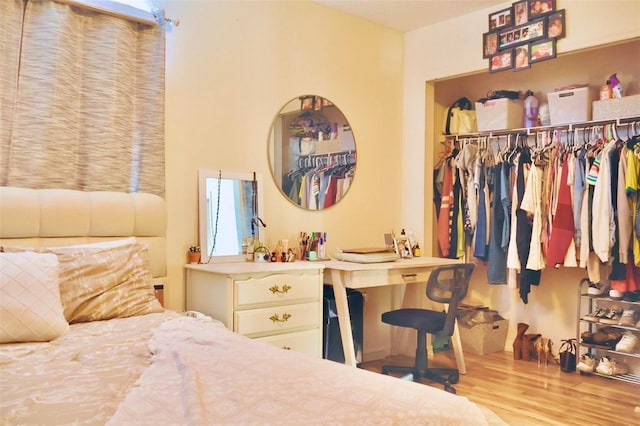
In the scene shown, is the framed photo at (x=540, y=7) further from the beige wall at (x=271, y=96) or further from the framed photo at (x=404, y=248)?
the framed photo at (x=404, y=248)

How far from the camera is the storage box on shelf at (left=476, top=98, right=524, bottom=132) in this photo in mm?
4328

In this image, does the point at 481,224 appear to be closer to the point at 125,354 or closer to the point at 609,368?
the point at 609,368

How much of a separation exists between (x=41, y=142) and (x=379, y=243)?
8.44ft

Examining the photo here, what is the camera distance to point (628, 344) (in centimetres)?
368

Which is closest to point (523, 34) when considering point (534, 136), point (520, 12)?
point (520, 12)

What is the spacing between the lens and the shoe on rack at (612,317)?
3.77 metres

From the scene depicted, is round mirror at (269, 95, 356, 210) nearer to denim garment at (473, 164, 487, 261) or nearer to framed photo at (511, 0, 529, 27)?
denim garment at (473, 164, 487, 261)

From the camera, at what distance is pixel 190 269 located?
3158 mm

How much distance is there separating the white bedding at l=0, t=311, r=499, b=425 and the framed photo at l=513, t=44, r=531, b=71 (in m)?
2.97

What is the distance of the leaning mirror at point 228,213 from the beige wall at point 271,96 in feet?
0.19

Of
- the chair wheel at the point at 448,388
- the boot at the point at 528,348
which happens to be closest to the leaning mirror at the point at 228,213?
the chair wheel at the point at 448,388

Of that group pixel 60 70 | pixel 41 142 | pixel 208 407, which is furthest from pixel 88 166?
pixel 208 407

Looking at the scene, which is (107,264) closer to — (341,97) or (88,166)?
(88,166)

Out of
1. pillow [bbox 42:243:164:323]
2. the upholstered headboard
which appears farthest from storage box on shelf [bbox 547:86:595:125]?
pillow [bbox 42:243:164:323]
